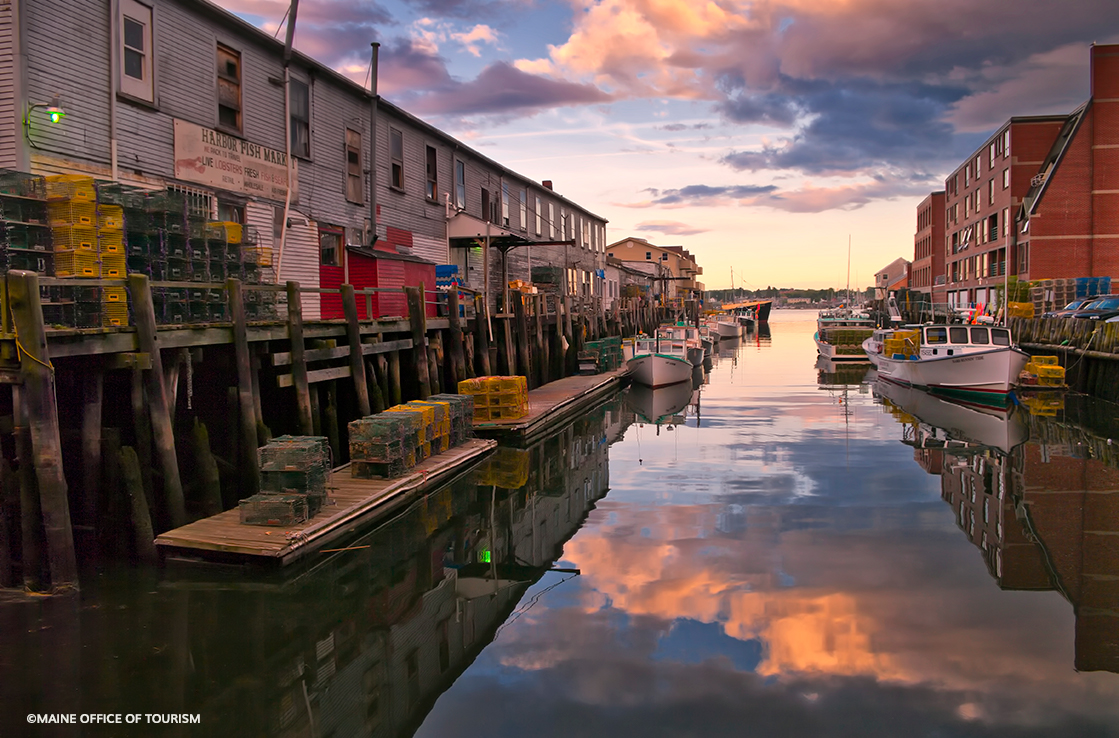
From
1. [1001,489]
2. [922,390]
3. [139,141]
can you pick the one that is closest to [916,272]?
[922,390]

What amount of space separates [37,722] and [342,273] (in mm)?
15841

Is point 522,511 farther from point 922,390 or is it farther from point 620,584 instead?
point 922,390

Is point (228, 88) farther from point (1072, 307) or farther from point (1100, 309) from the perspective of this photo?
point (1072, 307)

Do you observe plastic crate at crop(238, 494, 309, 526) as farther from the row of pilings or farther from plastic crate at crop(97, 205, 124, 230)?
plastic crate at crop(97, 205, 124, 230)

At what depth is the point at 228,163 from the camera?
681 inches

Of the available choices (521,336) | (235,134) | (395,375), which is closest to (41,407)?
(395,375)

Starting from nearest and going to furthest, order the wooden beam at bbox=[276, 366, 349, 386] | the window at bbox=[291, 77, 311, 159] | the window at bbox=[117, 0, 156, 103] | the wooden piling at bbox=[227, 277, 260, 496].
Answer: the wooden piling at bbox=[227, 277, 260, 496] < the window at bbox=[117, 0, 156, 103] < the wooden beam at bbox=[276, 366, 349, 386] < the window at bbox=[291, 77, 311, 159]

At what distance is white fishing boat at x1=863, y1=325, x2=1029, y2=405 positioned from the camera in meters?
29.2

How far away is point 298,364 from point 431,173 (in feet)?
48.9

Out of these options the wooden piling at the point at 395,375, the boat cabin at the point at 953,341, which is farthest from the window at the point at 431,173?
the boat cabin at the point at 953,341

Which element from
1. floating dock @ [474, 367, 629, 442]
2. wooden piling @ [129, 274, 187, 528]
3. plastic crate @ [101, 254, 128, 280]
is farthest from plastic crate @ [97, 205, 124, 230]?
floating dock @ [474, 367, 629, 442]

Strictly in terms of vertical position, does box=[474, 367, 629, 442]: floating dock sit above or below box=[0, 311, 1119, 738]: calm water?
above

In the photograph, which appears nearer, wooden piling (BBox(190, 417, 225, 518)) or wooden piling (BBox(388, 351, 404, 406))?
wooden piling (BBox(190, 417, 225, 518))

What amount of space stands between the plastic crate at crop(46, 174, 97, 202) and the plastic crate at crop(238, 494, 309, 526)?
4497 mm
